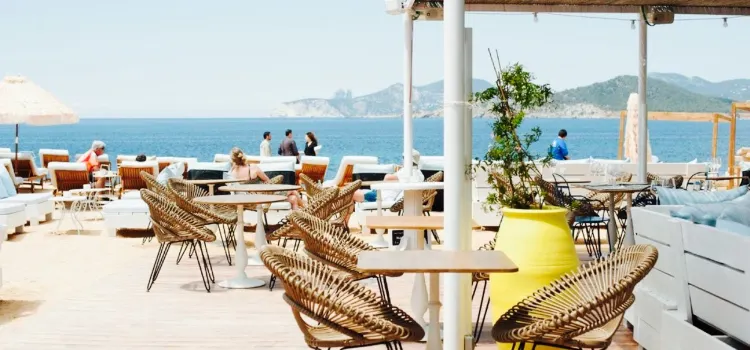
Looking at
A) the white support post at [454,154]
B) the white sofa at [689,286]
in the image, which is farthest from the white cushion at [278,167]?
the white support post at [454,154]

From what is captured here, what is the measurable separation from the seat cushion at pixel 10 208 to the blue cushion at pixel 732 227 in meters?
9.01

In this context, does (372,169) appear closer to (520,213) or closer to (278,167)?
(278,167)

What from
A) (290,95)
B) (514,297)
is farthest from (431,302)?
(290,95)

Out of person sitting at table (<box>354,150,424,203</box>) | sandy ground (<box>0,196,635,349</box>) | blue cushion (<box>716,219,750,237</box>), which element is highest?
blue cushion (<box>716,219,750,237</box>)

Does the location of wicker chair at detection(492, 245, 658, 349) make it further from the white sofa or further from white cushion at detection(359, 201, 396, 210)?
white cushion at detection(359, 201, 396, 210)

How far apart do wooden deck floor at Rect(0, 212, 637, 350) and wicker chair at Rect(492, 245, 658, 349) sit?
1357mm

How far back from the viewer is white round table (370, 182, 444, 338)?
453 centimetres

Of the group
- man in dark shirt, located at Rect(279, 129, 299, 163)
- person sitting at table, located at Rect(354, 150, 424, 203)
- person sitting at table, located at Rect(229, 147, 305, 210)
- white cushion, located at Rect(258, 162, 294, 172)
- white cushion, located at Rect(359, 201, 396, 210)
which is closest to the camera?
person sitting at table, located at Rect(354, 150, 424, 203)

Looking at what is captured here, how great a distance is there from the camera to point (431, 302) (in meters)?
4.48

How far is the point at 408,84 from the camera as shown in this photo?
340 inches

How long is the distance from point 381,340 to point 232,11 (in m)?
85.0

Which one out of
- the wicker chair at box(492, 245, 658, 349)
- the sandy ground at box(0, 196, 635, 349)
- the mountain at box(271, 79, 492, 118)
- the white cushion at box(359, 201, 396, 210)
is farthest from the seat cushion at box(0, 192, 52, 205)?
the mountain at box(271, 79, 492, 118)

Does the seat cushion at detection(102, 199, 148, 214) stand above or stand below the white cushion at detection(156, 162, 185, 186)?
below

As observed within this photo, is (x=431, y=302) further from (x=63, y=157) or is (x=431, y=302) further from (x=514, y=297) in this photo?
(x=63, y=157)
